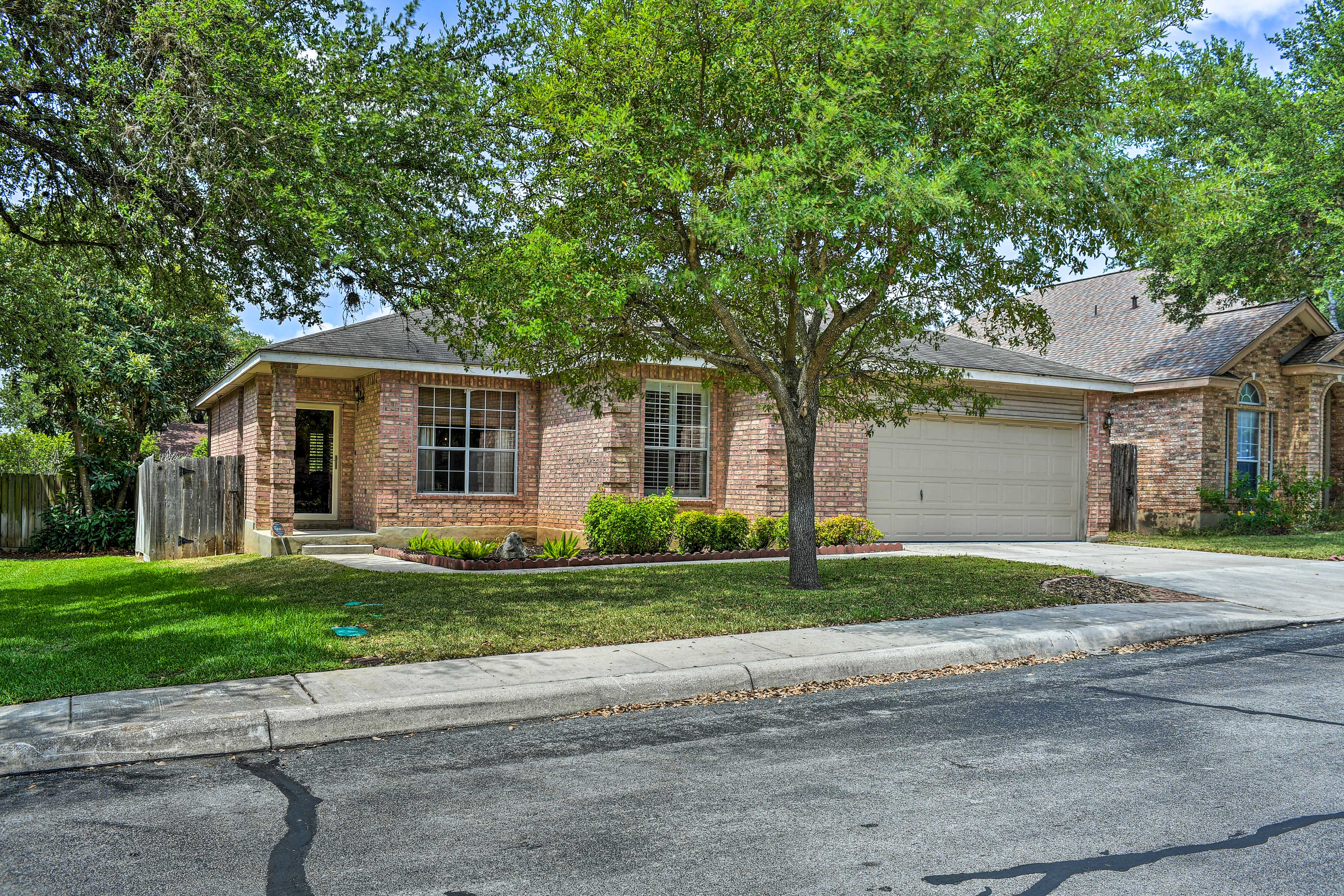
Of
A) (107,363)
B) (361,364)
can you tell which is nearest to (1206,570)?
(361,364)

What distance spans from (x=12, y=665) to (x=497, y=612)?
12.7 feet

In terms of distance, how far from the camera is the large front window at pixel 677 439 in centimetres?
1717

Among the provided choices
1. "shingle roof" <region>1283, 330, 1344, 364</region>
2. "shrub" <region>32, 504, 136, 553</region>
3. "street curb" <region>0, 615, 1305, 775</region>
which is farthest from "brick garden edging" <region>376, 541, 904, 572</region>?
"shingle roof" <region>1283, 330, 1344, 364</region>

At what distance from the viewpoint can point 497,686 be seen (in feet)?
22.0

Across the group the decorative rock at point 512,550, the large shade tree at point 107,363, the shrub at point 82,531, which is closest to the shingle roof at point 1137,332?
the decorative rock at point 512,550

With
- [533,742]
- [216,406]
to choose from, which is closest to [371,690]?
[533,742]

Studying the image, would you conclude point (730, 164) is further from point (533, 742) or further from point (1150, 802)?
point (1150, 802)

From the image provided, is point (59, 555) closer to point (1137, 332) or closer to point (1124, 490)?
point (1124, 490)

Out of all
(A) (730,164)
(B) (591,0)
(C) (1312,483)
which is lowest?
(C) (1312,483)

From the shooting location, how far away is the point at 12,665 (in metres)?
7.23

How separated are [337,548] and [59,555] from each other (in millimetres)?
8754

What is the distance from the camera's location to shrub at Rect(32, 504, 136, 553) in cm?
2081

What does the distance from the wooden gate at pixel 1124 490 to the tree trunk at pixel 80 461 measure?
22.5m

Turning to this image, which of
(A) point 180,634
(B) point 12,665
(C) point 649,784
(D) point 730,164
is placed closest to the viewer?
(C) point 649,784
